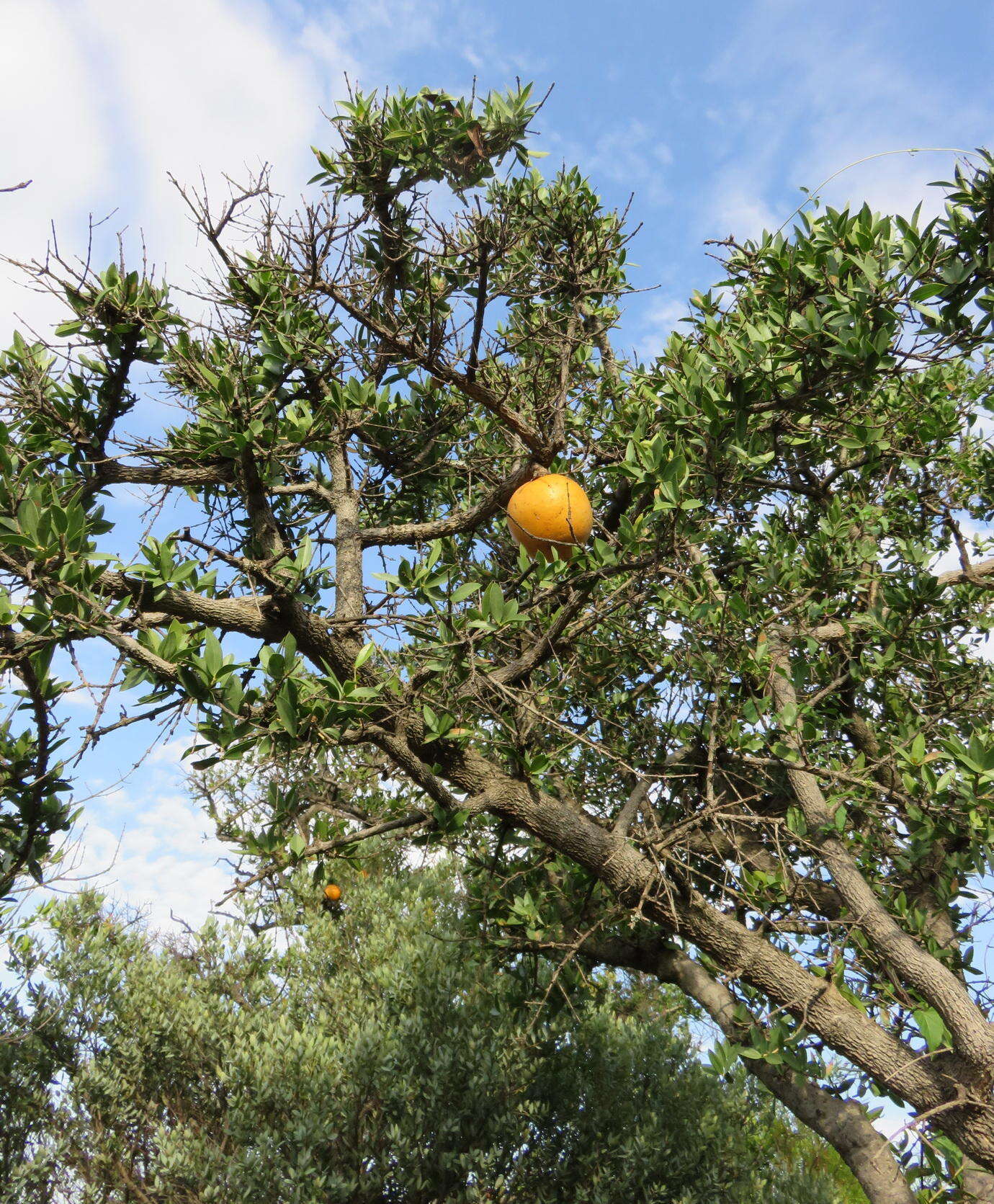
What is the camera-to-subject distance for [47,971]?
760 centimetres

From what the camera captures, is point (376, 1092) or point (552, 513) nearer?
point (552, 513)

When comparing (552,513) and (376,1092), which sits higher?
(552,513)

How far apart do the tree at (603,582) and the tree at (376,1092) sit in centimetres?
131

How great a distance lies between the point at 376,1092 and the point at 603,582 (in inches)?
178

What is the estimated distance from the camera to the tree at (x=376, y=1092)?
5.77 metres

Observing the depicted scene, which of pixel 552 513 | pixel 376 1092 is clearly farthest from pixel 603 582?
pixel 376 1092

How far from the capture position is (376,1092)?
20.4ft

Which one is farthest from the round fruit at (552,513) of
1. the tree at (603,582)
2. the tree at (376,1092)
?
the tree at (376,1092)

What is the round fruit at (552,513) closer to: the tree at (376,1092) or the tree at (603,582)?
the tree at (603,582)

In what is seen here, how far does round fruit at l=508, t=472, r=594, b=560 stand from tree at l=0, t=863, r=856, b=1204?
252 cm

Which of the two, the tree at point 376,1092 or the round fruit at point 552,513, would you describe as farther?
the tree at point 376,1092

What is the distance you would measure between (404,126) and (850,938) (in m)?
4.36

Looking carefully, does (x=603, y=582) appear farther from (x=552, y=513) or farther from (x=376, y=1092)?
(x=376, y=1092)

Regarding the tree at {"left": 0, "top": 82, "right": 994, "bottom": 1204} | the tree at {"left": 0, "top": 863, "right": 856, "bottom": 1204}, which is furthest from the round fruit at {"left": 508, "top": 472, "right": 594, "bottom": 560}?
the tree at {"left": 0, "top": 863, "right": 856, "bottom": 1204}
